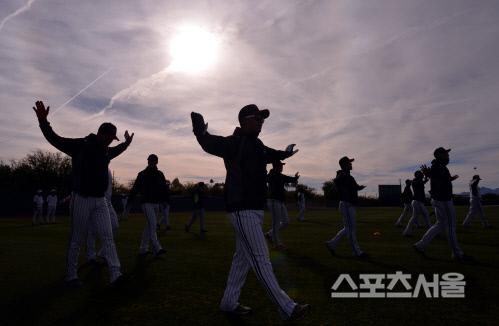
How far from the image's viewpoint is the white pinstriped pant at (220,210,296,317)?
357 centimetres

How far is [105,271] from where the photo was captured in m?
7.05

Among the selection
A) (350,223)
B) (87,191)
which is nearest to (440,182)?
(350,223)

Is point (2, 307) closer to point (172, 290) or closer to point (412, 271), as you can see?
point (172, 290)

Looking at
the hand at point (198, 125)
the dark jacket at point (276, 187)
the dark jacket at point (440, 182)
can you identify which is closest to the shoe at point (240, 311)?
the hand at point (198, 125)

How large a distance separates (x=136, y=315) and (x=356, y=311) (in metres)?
2.55

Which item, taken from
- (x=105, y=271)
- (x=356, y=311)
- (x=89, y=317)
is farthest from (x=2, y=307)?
(x=356, y=311)

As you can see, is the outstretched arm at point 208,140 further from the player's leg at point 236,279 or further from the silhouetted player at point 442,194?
the silhouetted player at point 442,194

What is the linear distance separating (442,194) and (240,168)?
6005mm

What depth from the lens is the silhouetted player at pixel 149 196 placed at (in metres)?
8.80

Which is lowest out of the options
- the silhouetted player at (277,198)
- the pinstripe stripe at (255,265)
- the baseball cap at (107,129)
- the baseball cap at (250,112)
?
the pinstripe stripe at (255,265)

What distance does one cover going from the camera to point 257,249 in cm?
377

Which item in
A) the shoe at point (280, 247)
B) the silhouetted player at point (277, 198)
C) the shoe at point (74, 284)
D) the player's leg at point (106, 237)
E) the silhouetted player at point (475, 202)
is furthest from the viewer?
the silhouetted player at point (475, 202)

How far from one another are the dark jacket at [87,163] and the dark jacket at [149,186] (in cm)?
312

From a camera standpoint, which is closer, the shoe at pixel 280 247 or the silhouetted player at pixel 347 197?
the silhouetted player at pixel 347 197
